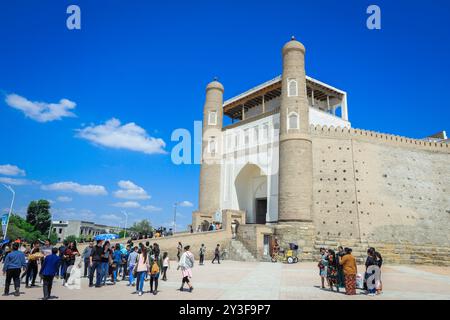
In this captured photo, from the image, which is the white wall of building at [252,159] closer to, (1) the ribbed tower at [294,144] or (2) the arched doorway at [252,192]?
(2) the arched doorway at [252,192]

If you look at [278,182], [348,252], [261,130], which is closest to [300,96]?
[261,130]

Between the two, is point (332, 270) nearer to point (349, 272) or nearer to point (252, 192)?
point (349, 272)

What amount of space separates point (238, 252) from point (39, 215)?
4270 cm

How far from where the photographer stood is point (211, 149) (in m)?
31.7

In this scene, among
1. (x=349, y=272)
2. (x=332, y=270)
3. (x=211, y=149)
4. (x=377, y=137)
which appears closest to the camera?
(x=349, y=272)

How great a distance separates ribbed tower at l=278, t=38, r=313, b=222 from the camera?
75.0 ft

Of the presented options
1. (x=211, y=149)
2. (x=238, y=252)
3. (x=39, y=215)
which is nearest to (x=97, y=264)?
(x=238, y=252)

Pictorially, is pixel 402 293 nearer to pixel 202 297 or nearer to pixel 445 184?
pixel 202 297

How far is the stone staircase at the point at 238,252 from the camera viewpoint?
21078 millimetres

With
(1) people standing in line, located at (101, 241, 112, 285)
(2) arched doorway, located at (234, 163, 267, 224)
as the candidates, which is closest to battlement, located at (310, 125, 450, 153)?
(2) arched doorway, located at (234, 163, 267, 224)

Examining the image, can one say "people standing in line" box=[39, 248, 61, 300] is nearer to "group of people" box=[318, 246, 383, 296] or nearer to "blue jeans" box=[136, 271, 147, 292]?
"blue jeans" box=[136, 271, 147, 292]

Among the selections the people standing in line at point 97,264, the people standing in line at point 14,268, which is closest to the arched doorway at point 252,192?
the people standing in line at point 97,264

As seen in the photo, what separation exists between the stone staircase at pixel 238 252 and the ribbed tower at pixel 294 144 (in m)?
3.52

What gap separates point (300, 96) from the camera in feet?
82.9
